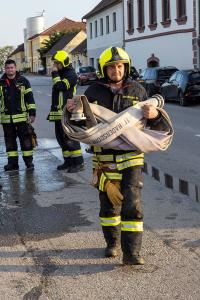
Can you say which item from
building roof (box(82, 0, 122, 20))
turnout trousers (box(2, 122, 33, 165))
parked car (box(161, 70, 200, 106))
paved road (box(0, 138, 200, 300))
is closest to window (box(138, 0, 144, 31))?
building roof (box(82, 0, 122, 20))

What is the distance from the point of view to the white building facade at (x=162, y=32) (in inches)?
1300

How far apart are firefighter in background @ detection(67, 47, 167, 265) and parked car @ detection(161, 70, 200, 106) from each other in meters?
17.6

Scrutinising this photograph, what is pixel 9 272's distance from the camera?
15.6 ft

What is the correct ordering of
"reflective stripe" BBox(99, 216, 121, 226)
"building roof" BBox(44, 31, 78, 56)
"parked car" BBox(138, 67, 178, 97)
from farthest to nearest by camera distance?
1. "building roof" BBox(44, 31, 78, 56)
2. "parked car" BBox(138, 67, 178, 97)
3. "reflective stripe" BBox(99, 216, 121, 226)

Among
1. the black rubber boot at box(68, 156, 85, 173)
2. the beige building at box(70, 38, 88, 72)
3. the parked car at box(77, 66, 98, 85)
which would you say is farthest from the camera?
the beige building at box(70, 38, 88, 72)

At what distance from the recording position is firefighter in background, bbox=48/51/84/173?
28.2ft

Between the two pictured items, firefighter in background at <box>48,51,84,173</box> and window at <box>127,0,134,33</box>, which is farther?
window at <box>127,0,134,33</box>

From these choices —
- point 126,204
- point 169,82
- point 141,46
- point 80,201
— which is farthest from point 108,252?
point 141,46

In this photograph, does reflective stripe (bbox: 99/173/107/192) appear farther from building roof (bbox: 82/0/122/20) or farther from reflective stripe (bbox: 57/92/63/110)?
building roof (bbox: 82/0/122/20)

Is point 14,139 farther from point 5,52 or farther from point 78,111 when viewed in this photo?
point 5,52

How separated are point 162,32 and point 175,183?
1204 inches

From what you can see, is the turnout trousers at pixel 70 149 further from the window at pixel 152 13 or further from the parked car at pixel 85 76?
the parked car at pixel 85 76

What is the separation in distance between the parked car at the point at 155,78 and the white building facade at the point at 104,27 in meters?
21.1

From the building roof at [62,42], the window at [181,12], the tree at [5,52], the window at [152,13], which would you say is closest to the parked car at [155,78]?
the window at [181,12]
